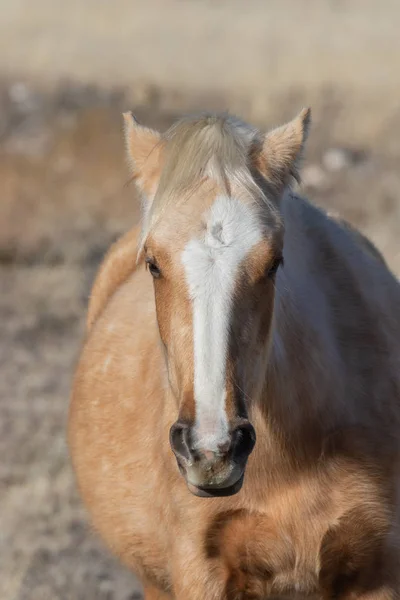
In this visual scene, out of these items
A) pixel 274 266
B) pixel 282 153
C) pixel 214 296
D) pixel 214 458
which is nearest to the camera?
pixel 214 458

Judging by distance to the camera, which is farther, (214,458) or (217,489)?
(217,489)

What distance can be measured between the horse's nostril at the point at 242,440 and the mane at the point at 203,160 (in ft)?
2.30

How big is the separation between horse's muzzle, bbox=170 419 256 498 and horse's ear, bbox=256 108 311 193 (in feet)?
2.84

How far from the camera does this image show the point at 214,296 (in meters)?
2.97

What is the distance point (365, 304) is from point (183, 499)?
1.00 m

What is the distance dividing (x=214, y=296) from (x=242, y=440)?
403 millimetres

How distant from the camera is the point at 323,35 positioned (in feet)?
56.1

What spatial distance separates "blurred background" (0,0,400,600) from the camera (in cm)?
652

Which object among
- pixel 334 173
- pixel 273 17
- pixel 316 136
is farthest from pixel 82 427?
pixel 273 17

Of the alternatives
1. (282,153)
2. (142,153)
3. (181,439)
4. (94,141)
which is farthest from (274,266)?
(94,141)

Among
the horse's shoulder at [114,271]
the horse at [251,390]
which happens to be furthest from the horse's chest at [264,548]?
the horse's shoulder at [114,271]

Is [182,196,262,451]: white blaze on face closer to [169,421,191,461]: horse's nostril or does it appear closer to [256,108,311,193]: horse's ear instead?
[169,421,191,461]: horse's nostril

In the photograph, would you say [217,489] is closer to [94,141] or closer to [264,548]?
[264,548]

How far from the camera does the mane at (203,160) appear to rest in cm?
320
